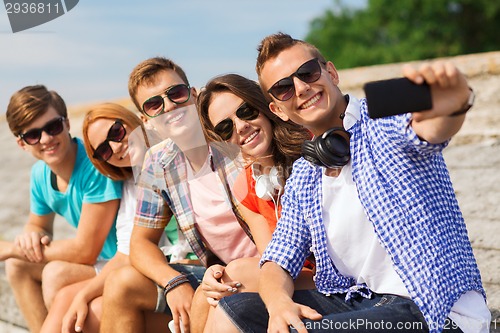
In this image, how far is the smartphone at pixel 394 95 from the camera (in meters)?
1.72

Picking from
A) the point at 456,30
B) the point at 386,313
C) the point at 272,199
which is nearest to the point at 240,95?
the point at 272,199

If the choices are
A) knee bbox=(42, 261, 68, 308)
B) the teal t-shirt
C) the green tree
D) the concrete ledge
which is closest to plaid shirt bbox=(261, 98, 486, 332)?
the teal t-shirt

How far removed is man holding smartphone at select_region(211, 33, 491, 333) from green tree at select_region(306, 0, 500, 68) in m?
19.0

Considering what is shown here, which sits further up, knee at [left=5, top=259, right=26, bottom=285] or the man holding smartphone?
the man holding smartphone

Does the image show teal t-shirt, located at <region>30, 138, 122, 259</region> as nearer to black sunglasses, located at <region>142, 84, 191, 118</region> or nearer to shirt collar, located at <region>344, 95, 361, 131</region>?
black sunglasses, located at <region>142, 84, 191, 118</region>

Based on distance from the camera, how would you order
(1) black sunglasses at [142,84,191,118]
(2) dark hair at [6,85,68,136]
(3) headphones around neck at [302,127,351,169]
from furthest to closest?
1. (2) dark hair at [6,85,68,136]
2. (1) black sunglasses at [142,84,191,118]
3. (3) headphones around neck at [302,127,351,169]

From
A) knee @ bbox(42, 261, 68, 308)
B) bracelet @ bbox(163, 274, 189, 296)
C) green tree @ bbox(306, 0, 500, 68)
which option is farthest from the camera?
green tree @ bbox(306, 0, 500, 68)

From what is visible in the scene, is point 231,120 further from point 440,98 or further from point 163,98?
point 440,98

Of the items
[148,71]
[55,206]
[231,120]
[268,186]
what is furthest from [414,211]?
[55,206]

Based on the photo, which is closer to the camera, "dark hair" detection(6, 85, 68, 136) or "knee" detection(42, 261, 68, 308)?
"knee" detection(42, 261, 68, 308)

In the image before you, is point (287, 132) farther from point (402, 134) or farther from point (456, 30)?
point (456, 30)

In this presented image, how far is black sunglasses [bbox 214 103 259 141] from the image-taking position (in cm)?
281

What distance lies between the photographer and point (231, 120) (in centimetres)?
283

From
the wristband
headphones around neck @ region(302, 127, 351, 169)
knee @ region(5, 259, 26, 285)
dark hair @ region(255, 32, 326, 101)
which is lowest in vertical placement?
knee @ region(5, 259, 26, 285)
